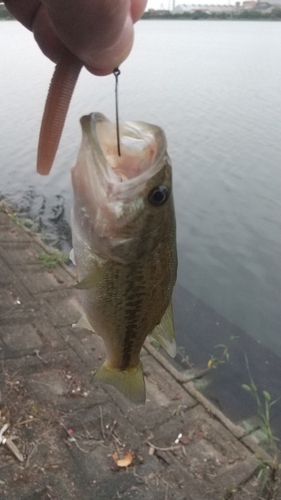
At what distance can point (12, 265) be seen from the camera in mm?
6926

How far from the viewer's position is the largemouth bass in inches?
70.4

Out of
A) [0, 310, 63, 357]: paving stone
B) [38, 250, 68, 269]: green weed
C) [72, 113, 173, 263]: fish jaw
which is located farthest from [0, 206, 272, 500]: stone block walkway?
[72, 113, 173, 263]: fish jaw

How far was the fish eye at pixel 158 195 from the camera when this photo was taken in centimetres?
178

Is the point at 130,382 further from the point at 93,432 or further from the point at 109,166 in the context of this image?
the point at 93,432

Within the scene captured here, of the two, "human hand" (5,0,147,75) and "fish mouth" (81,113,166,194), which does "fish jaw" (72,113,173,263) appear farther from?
"human hand" (5,0,147,75)

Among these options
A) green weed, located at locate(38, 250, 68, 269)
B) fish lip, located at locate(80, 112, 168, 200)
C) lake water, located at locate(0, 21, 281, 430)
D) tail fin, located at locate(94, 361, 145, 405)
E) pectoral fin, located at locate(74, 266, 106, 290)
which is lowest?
lake water, located at locate(0, 21, 281, 430)

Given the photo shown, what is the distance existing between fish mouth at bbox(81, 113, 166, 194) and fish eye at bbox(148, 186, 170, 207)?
0.17 feet

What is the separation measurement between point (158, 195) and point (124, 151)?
0.22 meters

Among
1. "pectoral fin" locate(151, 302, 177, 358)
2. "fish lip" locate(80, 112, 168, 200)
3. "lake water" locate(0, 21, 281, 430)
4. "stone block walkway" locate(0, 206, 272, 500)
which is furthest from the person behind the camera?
"lake water" locate(0, 21, 281, 430)

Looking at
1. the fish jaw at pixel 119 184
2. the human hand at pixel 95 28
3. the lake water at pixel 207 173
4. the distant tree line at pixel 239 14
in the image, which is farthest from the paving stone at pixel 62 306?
the distant tree line at pixel 239 14

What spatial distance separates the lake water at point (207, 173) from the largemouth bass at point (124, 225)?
15.1ft

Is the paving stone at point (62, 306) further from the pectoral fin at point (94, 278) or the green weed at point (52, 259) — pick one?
the pectoral fin at point (94, 278)

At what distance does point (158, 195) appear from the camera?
1791 millimetres

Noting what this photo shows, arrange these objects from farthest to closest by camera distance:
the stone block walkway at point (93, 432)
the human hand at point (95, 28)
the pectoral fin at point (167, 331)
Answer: the stone block walkway at point (93, 432) → the pectoral fin at point (167, 331) → the human hand at point (95, 28)
